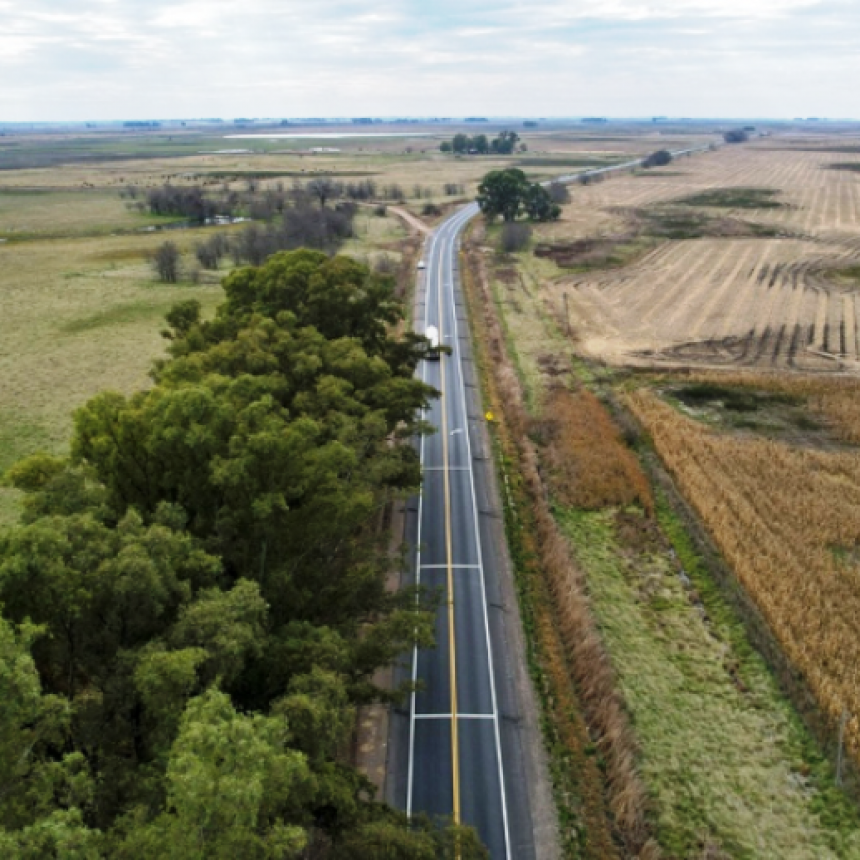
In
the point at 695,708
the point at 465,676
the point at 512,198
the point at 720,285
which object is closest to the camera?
the point at 695,708

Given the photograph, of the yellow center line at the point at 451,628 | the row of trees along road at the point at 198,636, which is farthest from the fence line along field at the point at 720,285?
the row of trees along road at the point at 198,636

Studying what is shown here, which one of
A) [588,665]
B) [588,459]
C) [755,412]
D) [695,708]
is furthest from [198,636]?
[755,412]

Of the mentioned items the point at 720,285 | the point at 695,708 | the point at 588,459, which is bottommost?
the point at 695,708

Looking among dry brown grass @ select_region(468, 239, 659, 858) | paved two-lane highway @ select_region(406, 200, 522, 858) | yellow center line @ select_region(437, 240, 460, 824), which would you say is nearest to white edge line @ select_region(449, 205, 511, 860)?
paved two-lane highway @ select_region(406, 200, 522, 858)

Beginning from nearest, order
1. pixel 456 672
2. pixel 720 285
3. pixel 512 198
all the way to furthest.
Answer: pixel 456 672
pixel 720 285
pixel 512 198

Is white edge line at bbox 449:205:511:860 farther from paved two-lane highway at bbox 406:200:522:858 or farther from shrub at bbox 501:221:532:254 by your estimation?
shrub at bbox 501:221:532:254

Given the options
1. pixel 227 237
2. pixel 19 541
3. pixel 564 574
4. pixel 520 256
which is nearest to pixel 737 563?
pixel 564 574

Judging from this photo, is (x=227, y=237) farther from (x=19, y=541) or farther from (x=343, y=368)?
(x=19, y=541)

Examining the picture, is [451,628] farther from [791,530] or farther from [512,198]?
[512,198]
